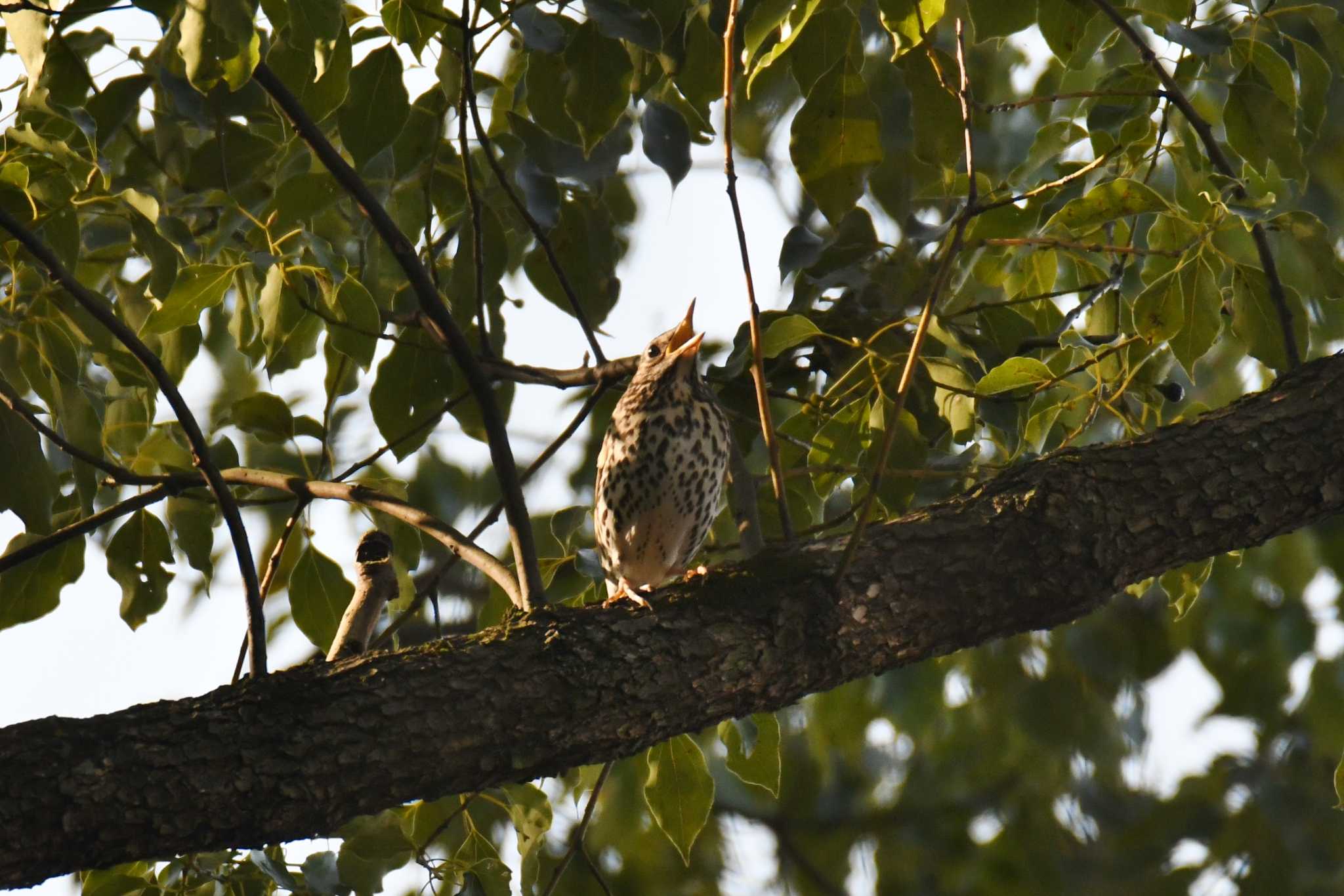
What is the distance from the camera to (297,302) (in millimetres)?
2268

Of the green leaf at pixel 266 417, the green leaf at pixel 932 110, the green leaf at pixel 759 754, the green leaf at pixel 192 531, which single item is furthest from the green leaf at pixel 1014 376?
the green leaf at pixel 192 531

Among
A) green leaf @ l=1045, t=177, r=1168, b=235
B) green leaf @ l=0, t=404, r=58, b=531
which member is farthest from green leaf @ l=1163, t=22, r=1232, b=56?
green leaf @ l=0, t=404, r=58, b=531

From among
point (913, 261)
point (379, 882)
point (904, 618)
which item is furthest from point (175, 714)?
point (913, 261)

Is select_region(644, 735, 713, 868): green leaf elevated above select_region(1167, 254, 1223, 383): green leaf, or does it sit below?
below

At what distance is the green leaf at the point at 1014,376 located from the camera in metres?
2.20

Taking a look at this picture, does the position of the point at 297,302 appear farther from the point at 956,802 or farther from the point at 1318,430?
the point at 956,802

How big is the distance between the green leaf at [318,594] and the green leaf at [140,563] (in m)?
0.25

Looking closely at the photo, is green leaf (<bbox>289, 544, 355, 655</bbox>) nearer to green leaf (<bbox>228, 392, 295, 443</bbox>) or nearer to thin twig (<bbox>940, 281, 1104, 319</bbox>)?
green leaf (<bbox>228, 392, 295, 443</bbox>)

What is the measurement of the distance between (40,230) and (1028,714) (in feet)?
12.8

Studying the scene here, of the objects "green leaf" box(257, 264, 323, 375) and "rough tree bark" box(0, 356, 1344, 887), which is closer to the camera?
"rough tree bark" box(0, 356, 1344, 887)

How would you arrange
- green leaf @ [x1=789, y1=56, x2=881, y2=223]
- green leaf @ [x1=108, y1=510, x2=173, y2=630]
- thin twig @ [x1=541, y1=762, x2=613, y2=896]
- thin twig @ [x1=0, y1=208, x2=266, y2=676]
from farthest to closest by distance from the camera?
green leaf @ [x1=108, y1=510, x2=173, y2=630] < thin twig @ [x1=541, y1=762, x2=613, y2=896] < green leaf @ [x1=789, y1=56, x2=881, y2=223] < thin twig @ [x1=0, y1=208, x2=266, y2=676]

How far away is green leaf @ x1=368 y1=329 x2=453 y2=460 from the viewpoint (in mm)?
2775

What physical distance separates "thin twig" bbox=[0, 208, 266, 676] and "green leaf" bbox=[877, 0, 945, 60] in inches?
50.3

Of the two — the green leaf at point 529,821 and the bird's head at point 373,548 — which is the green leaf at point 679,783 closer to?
the green leaf at point 529,821
